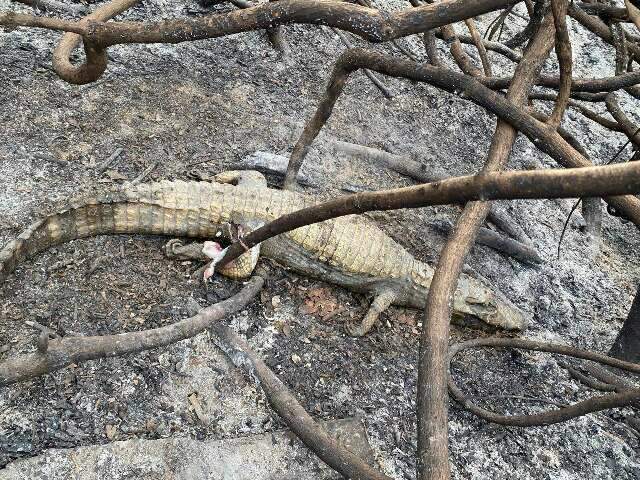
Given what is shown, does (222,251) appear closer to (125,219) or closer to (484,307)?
(125,219)

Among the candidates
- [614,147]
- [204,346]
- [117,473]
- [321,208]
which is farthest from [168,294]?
[614,147]

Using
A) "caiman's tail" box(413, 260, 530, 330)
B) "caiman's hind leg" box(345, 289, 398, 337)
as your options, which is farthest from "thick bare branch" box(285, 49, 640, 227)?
"caiman's tail" box(413, 260, 530, 330)

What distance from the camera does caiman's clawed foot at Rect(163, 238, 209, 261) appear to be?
3.64 m

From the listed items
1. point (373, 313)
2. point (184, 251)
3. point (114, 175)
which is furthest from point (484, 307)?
point (114, 175)

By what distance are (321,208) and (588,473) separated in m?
2.30

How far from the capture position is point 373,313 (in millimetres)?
3734

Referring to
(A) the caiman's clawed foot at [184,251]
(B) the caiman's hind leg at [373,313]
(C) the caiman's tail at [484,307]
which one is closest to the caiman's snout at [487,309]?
(C) the caiman's tail at [484,307]

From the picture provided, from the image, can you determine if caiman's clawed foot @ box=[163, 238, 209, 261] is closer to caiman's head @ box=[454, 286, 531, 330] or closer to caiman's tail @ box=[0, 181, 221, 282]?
caiman's tail @ box=[0, 181, 221, 282]

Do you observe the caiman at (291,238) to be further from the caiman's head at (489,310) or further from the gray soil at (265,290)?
the gray soil at (265,290)

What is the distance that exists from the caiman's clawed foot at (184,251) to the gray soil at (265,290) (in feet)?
0.23

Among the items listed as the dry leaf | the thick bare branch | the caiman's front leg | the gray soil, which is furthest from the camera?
the dry leaf

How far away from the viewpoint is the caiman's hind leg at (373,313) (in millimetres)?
3609

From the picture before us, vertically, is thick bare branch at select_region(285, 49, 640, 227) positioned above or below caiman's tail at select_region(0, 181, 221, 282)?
above

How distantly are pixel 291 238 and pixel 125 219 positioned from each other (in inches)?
41.8
